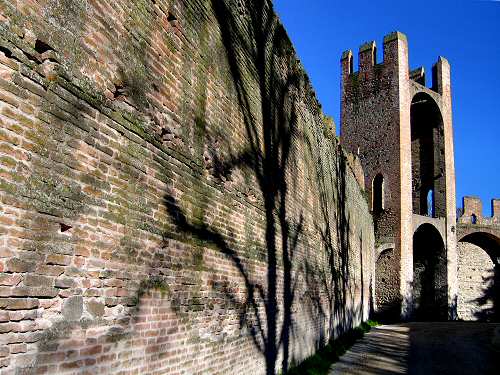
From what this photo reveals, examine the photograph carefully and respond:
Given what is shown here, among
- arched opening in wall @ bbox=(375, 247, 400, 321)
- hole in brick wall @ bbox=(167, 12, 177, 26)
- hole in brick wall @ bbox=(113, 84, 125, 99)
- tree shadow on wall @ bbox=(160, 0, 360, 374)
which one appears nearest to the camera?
hole in brick wall @ bbox=(113, 84, 125, 99)

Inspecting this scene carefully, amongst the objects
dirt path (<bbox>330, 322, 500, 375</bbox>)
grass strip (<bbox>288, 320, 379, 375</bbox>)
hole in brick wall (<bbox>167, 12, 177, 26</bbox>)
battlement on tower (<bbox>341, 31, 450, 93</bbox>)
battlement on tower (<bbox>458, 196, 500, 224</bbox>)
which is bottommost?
dirt path (<bbox>330, 322, 500, 375</bbox>)

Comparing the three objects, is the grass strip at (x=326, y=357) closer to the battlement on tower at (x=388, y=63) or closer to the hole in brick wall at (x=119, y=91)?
the hole in brick wall at (x=119, y=91)

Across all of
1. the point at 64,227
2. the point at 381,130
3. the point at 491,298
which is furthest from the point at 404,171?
the point at 64,227

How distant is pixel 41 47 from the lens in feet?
9.73

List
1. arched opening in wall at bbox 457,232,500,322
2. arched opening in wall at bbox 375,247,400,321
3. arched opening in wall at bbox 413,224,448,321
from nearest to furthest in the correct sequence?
arched opening in wall at bbox 375,247,400,321, arched opening in wall at bbox 413,224,448,321, arched opening in wall at bbox 457,232,500,322

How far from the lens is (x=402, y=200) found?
25500mm

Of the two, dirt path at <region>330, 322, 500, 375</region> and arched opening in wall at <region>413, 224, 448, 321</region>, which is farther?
arched opening in wall at <region>413, 224, 448, 321</region>

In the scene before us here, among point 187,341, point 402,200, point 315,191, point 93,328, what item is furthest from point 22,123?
point 402,200

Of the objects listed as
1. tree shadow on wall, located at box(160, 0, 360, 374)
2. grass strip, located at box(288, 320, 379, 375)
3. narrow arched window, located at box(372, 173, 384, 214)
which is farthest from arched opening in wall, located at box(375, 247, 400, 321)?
tree shadow on wall, located at box(160, 0, 360, 374)

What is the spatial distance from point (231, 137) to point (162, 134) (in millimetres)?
1736

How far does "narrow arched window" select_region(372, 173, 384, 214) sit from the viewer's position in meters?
26.7

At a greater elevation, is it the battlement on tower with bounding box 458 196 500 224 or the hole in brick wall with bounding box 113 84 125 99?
the battlement on tower with bounding box 458 196 500 224

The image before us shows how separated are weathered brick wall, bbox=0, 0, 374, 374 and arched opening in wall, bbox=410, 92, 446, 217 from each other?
22.9m

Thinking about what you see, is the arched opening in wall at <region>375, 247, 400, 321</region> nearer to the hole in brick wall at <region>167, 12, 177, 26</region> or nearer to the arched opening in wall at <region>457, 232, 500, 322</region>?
the arched opening in wall at <region>457, 232, 500, 322</region>
